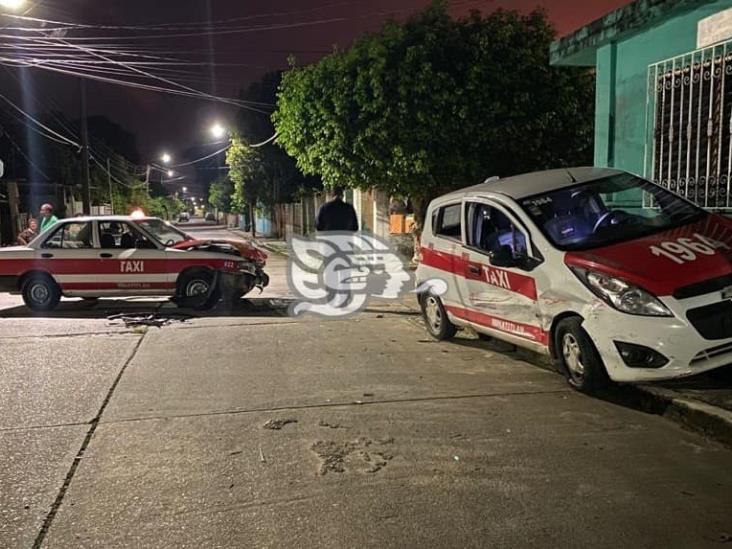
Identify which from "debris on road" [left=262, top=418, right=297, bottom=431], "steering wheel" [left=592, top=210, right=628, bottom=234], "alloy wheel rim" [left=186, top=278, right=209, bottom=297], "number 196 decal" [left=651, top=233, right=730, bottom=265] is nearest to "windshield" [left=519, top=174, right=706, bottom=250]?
"steering wheel" [left=592, top=210, right=628, bottom=234]

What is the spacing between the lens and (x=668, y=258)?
5.24 m

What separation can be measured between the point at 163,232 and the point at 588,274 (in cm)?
773

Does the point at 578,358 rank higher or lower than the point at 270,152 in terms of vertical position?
lower

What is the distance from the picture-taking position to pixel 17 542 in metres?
3.38

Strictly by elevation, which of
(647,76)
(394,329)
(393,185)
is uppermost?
(647,76)

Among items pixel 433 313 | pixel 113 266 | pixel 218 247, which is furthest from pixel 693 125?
pixel 113 266

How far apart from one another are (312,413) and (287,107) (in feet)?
34.7

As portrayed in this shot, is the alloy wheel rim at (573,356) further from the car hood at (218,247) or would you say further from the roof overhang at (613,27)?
the car hood at (218,247)

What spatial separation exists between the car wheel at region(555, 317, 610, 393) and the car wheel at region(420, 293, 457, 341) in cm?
227

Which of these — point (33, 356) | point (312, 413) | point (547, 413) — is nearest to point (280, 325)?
point (33, 356)

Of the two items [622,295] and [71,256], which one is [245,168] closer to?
[71,256]

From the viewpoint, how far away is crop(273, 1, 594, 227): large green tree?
12.6m

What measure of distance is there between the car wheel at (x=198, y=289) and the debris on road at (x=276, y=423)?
19.5 ft

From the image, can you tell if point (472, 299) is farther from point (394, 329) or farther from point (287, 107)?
point (287, 107)
